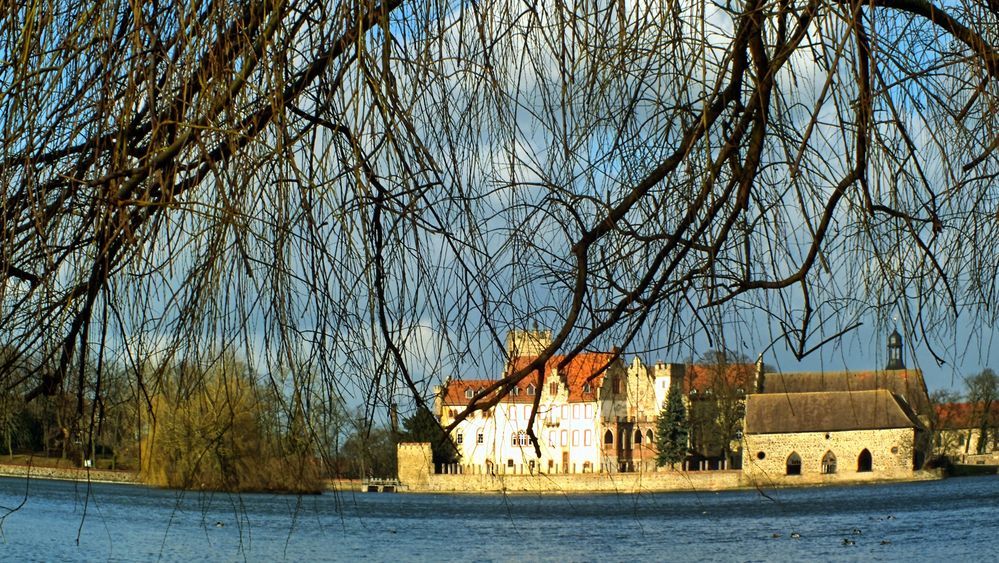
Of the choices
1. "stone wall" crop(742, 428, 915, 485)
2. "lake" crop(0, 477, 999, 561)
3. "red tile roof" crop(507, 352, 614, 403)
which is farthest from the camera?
"stone wall" crop(742, 428, 915, 485)

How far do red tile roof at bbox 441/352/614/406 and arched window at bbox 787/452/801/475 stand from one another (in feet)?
156

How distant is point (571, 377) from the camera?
187 cm

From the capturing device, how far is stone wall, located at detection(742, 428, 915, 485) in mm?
45438

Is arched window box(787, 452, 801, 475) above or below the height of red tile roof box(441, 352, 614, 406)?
below

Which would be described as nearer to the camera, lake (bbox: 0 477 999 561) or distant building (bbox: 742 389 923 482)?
lake (bbox: 0 477 999 561)

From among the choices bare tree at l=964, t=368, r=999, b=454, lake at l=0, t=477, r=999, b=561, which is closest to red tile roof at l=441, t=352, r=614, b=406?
bare tree at l=964, t=368, r=999, b=454

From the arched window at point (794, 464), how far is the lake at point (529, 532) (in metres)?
8.43

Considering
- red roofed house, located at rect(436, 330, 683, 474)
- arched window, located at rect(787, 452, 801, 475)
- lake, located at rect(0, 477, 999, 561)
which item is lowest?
lake, located at rect(0, 477, 999, 561)

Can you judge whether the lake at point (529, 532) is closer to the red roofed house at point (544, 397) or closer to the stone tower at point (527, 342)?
the red roofed house at point (544, 397)

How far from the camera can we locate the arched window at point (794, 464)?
4778 cm

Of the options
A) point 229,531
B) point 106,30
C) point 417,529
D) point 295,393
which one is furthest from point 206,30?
point 417,529

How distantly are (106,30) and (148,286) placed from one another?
0.98 ft

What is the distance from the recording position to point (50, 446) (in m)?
1.58

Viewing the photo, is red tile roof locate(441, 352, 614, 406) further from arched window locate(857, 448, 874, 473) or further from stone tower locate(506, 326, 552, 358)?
arched window locate(857, 448, 874, 473)
